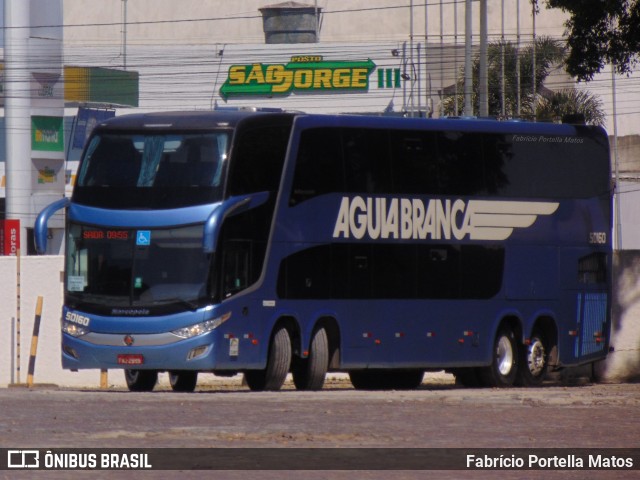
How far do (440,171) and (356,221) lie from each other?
6.84 ft

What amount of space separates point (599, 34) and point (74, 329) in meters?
12.5

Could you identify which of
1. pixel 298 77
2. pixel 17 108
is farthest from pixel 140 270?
pixel 298 77

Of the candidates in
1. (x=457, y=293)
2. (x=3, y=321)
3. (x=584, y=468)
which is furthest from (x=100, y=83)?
(x=584, y=468)

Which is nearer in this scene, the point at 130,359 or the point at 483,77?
the point at 130,359

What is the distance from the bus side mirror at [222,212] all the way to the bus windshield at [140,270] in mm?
256

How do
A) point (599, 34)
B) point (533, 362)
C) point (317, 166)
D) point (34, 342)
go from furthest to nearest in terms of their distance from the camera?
point (599, 34), point (34, 342), point (533, 362), point (317, 166)

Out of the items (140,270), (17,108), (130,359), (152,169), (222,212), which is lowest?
(130,359)

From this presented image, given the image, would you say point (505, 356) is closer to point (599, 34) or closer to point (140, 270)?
point (599, 34)

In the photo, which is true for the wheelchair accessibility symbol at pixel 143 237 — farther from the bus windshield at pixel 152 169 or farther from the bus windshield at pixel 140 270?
the bus windshield at pixel 152 169

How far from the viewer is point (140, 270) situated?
2159cm

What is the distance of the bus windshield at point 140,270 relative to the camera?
70.0 feet

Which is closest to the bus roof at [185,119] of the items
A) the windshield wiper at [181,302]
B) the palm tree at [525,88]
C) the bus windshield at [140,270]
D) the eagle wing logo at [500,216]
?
the bus windshield at [140,270]

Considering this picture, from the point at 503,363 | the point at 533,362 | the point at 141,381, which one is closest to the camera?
the point at 141,381

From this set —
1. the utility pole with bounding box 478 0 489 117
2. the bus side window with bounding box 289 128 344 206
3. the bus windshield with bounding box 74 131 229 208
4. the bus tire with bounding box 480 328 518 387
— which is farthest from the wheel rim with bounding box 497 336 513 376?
the utility pole with bounding box 478 0 489 117
